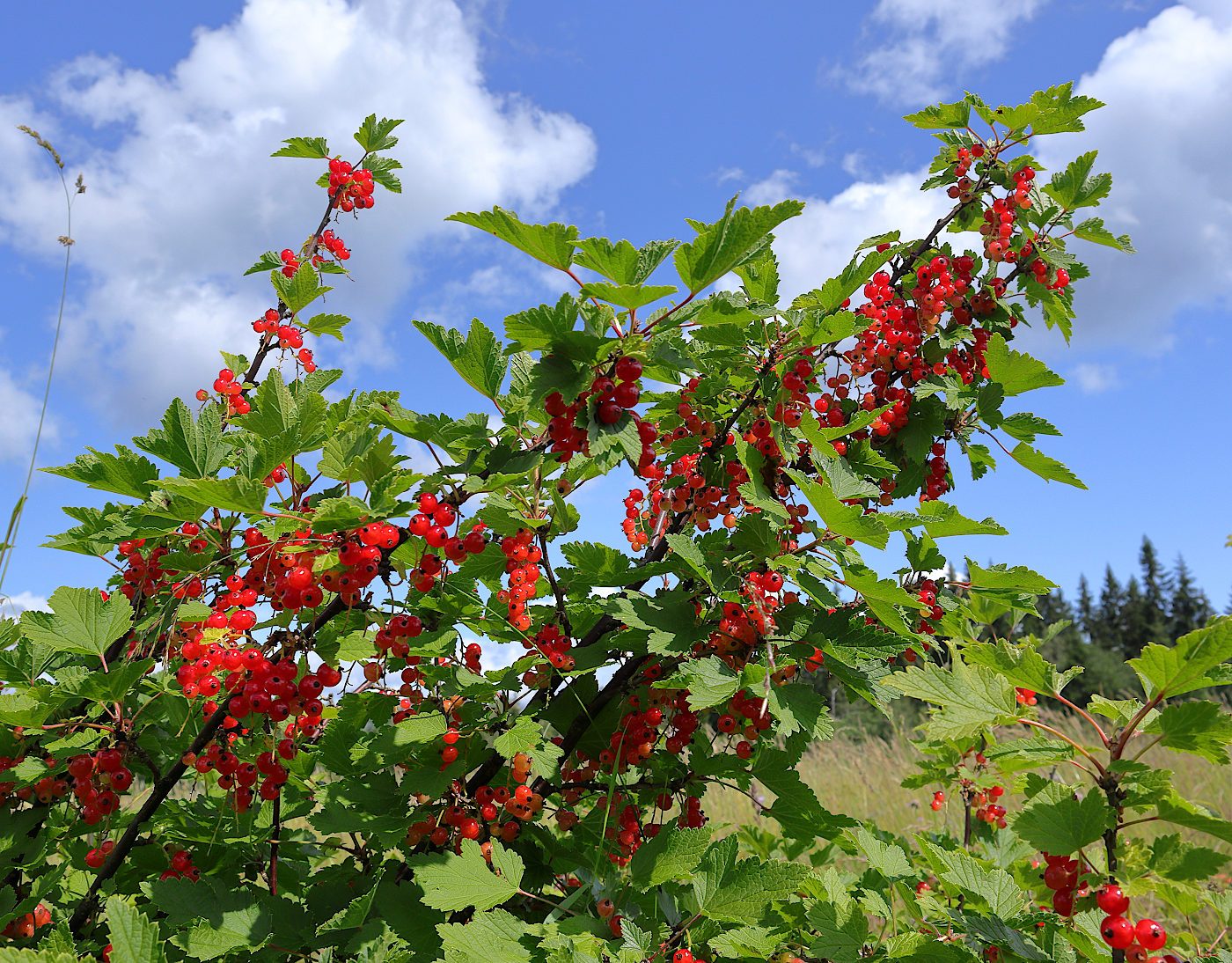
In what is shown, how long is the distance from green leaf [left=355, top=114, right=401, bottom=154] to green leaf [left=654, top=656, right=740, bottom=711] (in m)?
2.24

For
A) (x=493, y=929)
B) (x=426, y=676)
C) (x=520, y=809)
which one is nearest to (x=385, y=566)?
(x=426, y=676)

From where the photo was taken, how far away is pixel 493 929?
52.1 inches

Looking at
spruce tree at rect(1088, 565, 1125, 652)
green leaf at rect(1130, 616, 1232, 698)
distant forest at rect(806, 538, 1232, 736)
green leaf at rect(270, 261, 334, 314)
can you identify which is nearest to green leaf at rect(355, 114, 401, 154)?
green leaf at rect(270, 261, 334, 314)

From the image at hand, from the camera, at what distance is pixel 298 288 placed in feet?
7.77

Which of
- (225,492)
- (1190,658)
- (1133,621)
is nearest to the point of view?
(1190,658)

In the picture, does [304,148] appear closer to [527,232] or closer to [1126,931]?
[527,232]

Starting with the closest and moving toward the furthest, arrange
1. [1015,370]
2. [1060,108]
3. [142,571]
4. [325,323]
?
[142,571], [1015,370], [1060,108], [325,323]

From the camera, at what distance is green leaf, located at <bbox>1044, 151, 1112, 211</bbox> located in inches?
92.2

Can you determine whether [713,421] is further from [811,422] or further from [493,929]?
[493,929]

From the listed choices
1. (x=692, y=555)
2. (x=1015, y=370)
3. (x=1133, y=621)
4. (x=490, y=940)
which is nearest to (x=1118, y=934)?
(x=692, y=555)

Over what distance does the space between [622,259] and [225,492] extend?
2.65 ft

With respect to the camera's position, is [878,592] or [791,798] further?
[791,798]

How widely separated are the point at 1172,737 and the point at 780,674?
2.20 feet

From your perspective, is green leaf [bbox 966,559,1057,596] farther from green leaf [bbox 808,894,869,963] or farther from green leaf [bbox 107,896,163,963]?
green leaf [bbox 107,896,163,963]
